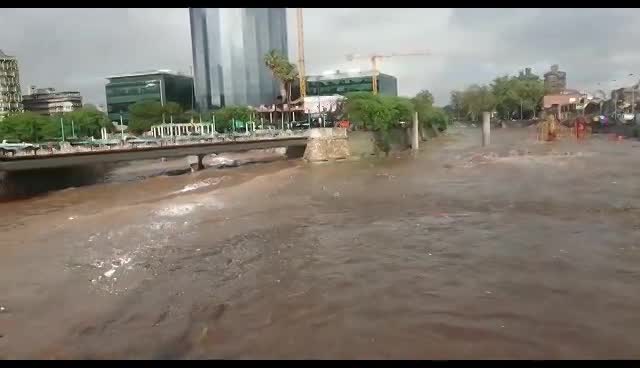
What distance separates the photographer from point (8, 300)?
35.2 feet

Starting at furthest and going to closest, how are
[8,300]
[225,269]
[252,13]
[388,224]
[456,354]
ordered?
[252,13]
[388,224]
[225,269]
[8,300]
[456,354]

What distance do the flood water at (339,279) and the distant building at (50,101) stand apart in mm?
119925

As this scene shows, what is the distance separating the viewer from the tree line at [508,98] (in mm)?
117250

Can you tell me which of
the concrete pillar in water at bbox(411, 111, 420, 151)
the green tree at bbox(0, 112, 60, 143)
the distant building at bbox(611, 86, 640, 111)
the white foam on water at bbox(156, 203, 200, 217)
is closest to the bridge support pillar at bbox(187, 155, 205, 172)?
the green tree at bbox(0, 112, 60, 143)

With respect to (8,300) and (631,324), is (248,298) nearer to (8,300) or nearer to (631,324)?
(8,300)

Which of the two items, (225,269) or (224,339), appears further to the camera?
(225,269)

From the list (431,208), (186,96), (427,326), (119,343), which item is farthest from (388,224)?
(186,96)

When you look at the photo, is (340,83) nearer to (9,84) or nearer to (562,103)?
(562,103)

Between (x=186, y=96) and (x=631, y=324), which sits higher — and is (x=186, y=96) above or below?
above

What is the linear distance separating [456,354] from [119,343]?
195 inches

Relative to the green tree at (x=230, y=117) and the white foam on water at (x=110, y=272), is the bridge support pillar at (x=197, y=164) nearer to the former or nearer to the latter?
the green tree at (x=230, y=117)

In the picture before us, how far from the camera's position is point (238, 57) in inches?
5325

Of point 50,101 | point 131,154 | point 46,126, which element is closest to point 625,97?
point 131,154

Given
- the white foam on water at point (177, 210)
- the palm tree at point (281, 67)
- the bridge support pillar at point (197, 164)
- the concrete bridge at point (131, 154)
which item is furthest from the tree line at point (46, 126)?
the white foam on water at point (177, 210)
